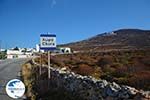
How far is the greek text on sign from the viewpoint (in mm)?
15656

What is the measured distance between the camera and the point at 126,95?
10.1m

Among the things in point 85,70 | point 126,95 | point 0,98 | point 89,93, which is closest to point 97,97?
point 89,93

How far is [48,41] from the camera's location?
620 inches

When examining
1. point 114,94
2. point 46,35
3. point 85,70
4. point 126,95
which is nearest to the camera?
point 126,95

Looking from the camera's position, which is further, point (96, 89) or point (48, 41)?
point (48, 41)

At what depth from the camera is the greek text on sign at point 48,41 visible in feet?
51.4

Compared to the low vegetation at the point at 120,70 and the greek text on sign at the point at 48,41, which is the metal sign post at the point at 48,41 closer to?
the greek text on sign at the point at 48,41

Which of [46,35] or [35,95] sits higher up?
[46,35]

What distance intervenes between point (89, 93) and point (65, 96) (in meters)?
1.82

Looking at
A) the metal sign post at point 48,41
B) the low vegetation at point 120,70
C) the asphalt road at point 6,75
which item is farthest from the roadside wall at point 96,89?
the low vegetation at point 120,70

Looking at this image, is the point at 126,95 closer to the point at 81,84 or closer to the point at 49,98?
the point at 81,84

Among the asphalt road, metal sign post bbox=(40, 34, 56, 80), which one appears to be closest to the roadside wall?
metal sign post bbox=(40, 34, 56, 80)

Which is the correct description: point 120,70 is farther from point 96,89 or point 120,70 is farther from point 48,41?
point 96,89

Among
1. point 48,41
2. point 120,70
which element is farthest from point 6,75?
point 48,41
